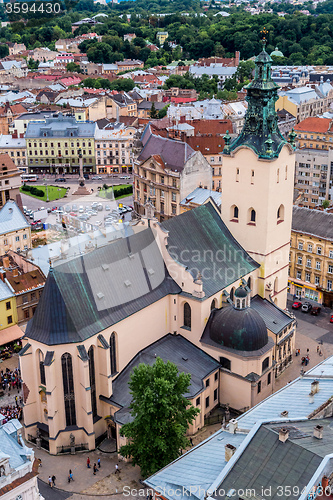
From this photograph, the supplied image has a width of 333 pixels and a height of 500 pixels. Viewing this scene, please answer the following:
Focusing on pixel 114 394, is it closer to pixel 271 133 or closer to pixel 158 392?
pixel 158 392

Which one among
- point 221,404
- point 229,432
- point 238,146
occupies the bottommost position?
point 221,404

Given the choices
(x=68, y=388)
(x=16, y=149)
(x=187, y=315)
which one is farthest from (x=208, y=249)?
(x=16, y=149)

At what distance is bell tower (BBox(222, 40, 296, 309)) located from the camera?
57875 mm

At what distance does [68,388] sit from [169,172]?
53.4m

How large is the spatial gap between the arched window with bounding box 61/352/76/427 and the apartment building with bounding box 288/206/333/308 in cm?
3803

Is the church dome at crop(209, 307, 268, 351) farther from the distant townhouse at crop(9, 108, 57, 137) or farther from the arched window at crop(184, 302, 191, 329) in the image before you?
the distant townhouse at crop(9, 108, 57, 137)

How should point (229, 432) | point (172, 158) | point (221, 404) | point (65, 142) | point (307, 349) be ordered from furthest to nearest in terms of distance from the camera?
1. point (65, 142)
2. point (172, 158)
3. point (307, 349)
4. point (221, 404)
5. point (229, 432)

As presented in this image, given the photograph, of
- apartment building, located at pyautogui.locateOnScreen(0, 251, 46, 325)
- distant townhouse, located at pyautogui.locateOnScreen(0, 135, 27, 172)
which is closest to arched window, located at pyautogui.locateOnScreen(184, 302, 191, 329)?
apartment building, located at pyautogui.locateOnScreen(0, 251, 46, 325)

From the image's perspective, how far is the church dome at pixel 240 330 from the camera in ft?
175

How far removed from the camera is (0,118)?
163750 millimetres

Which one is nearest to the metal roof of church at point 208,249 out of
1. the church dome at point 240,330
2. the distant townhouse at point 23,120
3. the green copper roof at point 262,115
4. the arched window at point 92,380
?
the church dome at point 240,330

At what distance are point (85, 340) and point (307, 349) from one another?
2766 cm

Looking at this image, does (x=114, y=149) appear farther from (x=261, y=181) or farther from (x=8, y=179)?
(x=261, y=181)

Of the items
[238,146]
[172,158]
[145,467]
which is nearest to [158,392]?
[145,467]
